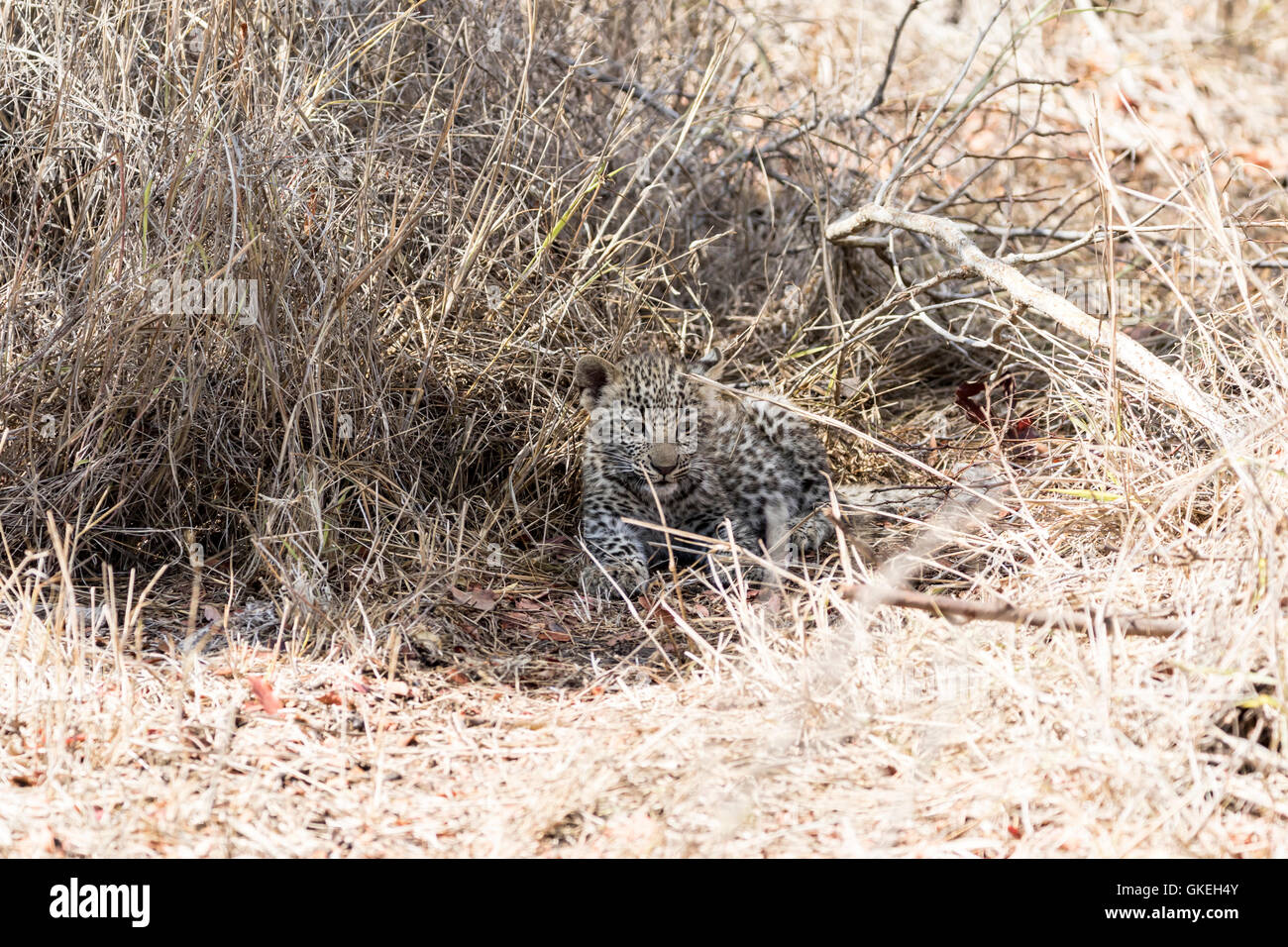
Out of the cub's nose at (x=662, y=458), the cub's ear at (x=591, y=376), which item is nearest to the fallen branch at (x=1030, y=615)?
the cub's nose at (x=662, y=458)

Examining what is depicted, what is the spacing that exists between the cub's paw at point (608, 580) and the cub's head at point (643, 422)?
363mm

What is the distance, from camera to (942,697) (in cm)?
340

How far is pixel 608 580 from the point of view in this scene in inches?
191

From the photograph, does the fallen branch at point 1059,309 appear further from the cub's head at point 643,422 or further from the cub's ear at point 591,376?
the cub's ear at point 591,376

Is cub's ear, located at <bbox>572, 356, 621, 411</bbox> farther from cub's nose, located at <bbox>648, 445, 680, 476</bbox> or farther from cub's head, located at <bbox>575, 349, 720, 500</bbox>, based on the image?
cub's nose, located at <bbox>648, 445, 680, 476</bbox>

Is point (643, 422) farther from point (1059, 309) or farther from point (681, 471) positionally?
point (1059, 309)

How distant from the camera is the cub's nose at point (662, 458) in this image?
5004 millimetres

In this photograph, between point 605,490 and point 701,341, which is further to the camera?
point 701,341

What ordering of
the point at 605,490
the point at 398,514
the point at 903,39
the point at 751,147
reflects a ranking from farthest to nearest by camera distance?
the point at 903,39 < the point at 751,147 < the point at 605,490 < the point at 398,514

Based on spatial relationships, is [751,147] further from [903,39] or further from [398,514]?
[903,39]

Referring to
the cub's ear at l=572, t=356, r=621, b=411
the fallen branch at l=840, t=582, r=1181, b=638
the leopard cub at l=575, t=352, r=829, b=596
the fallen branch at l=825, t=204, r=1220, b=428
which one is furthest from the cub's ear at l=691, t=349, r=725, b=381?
the fallen branch at l=840, t=582, r=1181, b=638
